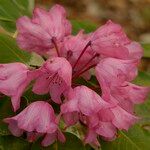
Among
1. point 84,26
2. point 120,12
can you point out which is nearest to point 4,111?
point 84,26

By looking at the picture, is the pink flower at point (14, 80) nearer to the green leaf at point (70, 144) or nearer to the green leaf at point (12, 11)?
the green leaf at point (70, 144)

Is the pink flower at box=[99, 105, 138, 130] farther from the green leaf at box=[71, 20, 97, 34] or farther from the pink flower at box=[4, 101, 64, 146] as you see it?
the green leaf at box=[71, 20, 97, 34]

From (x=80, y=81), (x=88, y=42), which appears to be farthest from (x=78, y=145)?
(x=88, y=42)

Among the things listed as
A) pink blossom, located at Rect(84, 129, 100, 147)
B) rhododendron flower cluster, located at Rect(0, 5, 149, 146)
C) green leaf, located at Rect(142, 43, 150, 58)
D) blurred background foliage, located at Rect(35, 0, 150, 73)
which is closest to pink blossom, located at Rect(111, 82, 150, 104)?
rhododendron flower cluster, located at Rect(0, 5, 149, 146)

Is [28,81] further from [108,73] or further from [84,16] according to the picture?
[84,16]

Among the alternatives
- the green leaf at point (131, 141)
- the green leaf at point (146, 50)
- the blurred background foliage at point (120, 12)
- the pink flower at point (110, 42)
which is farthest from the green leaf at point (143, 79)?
the blurred background foliage at point (120, 12)
